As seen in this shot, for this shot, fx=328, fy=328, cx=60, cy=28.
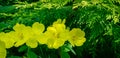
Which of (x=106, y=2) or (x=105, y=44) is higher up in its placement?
(x=106, y=2)

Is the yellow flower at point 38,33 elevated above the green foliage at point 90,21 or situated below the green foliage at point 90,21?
above

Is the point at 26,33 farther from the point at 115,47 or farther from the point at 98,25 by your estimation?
the point at 98,25

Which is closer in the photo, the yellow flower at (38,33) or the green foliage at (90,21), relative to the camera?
the yellow flower at (38,33)

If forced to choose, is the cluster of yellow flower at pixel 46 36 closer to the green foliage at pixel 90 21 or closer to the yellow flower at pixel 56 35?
the yellow flower at pixel 56 35

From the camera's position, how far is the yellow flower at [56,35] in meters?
0.90

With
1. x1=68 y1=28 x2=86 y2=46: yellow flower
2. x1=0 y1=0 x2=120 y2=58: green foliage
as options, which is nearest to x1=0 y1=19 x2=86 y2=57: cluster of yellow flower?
x1=68 y1=28 x2=86 y2=46: yellow flower

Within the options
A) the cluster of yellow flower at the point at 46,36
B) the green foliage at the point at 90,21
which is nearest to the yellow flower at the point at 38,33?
the cluster of yellow flower at the point at 46,36

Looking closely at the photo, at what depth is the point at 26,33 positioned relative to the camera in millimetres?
944

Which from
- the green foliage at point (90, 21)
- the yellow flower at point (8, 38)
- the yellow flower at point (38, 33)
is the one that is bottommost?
the green foliage at point (90, 21)

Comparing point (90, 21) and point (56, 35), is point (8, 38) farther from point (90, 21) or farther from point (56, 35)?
point (90, 21)

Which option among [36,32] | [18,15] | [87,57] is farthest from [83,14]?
[36,32]

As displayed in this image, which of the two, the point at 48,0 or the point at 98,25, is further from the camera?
the point at 48,0

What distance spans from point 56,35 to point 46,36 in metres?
0.03

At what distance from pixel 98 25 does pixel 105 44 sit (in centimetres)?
11
